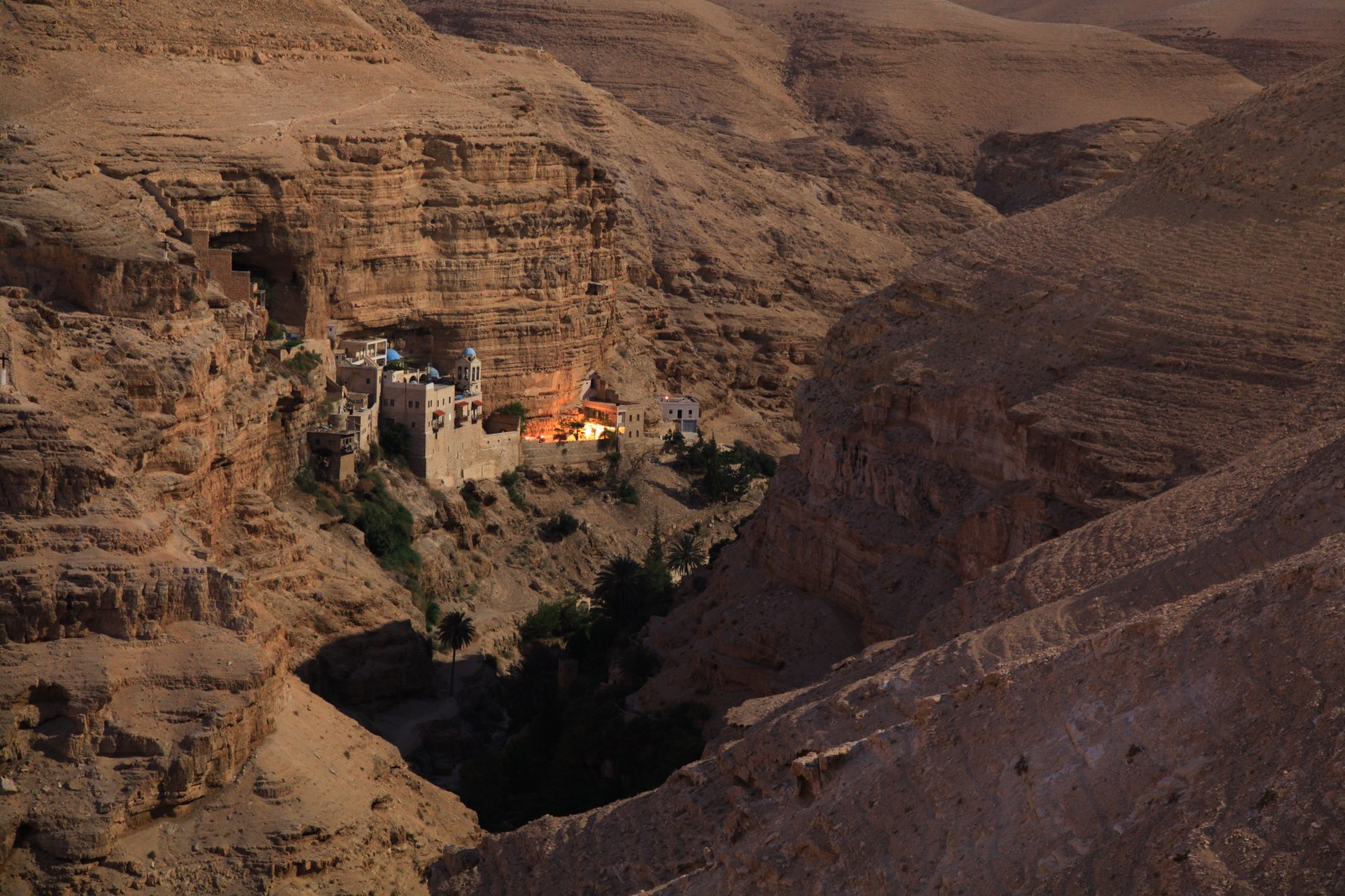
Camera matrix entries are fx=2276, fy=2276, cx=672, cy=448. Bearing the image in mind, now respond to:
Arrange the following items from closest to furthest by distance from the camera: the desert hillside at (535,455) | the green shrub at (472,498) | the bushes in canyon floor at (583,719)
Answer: the desert hillside at (535,455) < the bushes in canyon floor at (583,719) < the green shrub at (472,498)

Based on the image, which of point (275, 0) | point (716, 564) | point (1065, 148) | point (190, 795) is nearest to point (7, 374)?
point (190, 795)

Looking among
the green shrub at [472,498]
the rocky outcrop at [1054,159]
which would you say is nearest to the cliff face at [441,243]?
the green shrub at [472,498]

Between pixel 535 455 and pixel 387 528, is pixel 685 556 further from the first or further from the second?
pixel 387 528

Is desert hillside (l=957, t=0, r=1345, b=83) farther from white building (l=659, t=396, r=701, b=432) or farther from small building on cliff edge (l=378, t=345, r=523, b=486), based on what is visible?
small building on cliff edge (l=378, t=345, r=523, b=486)

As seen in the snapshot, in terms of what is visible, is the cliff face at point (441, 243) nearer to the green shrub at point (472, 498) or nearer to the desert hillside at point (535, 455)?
the desert hillside at point (535, 455)

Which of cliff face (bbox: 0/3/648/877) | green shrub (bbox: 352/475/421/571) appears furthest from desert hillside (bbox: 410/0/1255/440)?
green shrub (bbox: 352/475/421/571)

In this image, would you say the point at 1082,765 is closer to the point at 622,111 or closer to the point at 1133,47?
the point at 622,111

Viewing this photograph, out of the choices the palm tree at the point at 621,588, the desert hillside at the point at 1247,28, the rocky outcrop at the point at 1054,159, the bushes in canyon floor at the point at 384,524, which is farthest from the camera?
the desert hillside at the point at 1247,28

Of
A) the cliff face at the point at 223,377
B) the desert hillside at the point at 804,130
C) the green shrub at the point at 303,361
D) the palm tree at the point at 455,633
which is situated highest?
the cliff face at the point at 223,377
